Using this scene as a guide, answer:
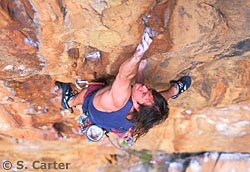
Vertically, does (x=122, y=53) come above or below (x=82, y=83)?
above

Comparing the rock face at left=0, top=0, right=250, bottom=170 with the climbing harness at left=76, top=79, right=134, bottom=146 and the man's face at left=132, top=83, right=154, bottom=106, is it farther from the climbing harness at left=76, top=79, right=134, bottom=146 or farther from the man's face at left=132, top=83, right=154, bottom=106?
the man's face at left=132, top=83, right=154, bottom=106

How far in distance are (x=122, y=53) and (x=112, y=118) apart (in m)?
0.41

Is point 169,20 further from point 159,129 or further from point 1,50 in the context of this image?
point 159,129

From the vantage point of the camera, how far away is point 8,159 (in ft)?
9.37

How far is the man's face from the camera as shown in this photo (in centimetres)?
124

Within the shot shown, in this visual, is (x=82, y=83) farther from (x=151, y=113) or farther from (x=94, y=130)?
(x=151, y=113)

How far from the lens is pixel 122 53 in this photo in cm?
128

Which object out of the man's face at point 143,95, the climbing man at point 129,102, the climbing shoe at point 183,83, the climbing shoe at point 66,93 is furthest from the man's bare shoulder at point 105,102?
the climbing shoe at point 183,83

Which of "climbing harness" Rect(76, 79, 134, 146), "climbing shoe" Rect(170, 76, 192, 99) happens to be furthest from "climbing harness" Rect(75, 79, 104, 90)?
"climbing shoe" Rect(170, 76, 192, 99)

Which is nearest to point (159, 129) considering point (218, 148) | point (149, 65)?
point (218, 148)

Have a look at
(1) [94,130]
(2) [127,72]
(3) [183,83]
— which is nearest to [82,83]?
(1) [94,130]

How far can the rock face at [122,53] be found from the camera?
0.97 m

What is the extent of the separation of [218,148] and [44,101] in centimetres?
213

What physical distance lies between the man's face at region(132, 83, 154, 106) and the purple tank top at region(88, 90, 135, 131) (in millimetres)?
46
